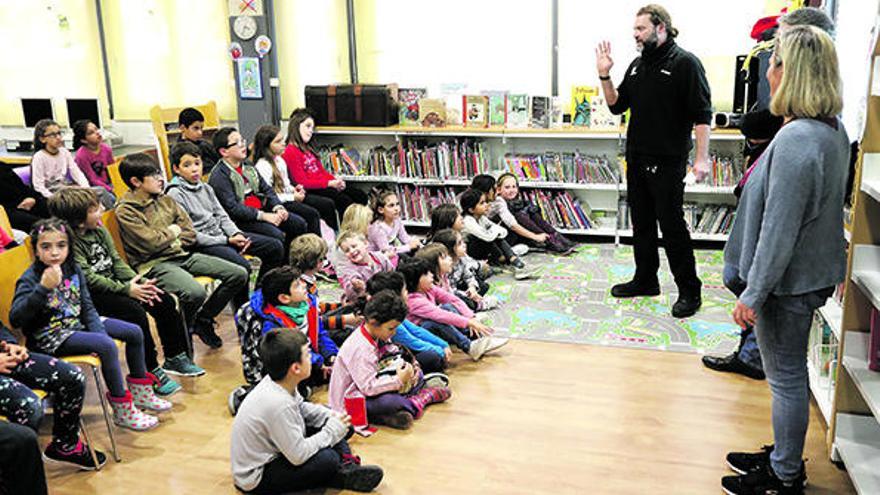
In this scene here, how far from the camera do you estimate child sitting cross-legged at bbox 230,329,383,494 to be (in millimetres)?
2699

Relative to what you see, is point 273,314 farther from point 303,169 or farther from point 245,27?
point 245,27

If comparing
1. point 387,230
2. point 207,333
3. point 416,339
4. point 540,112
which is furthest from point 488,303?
point 540,112

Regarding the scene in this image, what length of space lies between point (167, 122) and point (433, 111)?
245 cm

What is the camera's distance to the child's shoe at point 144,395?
3.52m

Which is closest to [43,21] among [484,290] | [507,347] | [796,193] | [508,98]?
[508,98]

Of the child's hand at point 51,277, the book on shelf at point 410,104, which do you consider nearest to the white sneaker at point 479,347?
the child's hand at point 51,277

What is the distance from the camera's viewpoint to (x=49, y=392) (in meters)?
2.94

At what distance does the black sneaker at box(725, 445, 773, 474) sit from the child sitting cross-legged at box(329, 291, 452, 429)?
1.34 meters

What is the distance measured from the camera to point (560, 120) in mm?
6352

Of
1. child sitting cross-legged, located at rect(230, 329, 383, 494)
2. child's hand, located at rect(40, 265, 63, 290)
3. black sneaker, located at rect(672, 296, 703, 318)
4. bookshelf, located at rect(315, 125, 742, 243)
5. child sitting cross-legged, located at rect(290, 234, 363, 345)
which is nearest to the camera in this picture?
child sitting cross-legged, located at rect(230, 329, 383, 494)

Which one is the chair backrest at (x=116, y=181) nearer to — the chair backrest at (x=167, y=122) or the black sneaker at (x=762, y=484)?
the chair backrest at (x=167, y=122)

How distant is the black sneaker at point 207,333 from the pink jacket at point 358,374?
1.28 meters

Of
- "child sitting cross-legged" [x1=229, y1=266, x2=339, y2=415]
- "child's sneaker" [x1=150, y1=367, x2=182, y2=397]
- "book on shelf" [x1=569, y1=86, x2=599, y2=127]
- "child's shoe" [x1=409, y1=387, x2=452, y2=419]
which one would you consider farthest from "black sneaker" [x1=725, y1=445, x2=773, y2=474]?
"book on shelf" [x1=569, y1=86, x2=599, y2=127]

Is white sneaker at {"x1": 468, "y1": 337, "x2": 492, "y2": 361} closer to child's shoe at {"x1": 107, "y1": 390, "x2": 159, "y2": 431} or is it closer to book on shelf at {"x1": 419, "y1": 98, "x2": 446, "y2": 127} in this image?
child's shoe at {"x1": 107, "y1": 390, "x2": 159, "y2": 431}
